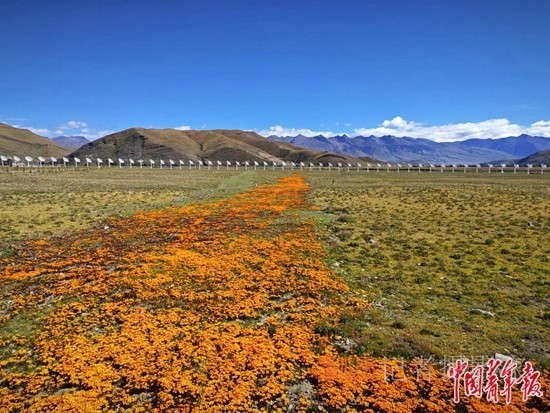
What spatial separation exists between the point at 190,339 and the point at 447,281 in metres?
10.9

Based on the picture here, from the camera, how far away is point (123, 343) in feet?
33.4

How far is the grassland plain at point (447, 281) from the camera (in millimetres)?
10617

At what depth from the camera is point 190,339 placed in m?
10.5

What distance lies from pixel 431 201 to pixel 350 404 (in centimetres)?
3853

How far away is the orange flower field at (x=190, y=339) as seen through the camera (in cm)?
813

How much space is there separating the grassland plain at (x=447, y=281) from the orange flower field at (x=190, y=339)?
1017 mm

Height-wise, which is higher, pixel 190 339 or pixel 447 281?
pixel 447 281

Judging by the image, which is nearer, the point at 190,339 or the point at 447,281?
the point at 190,339

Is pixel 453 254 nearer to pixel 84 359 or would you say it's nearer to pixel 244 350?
pixel 244 350

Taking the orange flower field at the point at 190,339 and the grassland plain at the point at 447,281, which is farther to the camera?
the grassland plain at the point at 447,281

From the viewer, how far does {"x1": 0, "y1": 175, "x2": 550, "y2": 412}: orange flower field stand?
8133mm

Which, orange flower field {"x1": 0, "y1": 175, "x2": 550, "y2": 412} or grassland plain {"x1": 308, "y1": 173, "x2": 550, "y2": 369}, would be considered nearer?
orange flower field {"x1": 0, "y1": 175, "x2": 550, "y2": 412}

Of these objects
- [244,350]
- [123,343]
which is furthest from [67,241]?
[244,350]

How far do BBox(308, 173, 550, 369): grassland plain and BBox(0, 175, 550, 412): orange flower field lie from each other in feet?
3.34
